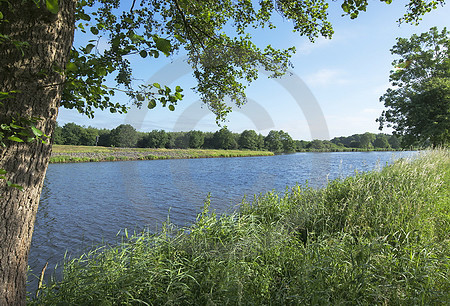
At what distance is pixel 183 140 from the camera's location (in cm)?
5828

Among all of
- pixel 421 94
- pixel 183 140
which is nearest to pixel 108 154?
pixel 183 140

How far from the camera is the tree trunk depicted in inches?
76.5

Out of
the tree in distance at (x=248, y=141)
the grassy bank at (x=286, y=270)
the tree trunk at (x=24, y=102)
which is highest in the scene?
the tree in distance at (x=248, y=141)

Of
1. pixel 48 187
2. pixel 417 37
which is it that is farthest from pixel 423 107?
pixel 48 187

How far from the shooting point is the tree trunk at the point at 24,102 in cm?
194

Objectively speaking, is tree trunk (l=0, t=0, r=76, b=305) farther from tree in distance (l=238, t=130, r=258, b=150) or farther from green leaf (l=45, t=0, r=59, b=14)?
tree in distance (l=238, t=130, r=258, b=150)

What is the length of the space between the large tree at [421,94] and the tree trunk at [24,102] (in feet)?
73.1

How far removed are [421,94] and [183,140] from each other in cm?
4586

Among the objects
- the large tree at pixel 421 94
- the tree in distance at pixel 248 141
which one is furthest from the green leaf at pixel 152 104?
the tree in distance at pixel 248 141

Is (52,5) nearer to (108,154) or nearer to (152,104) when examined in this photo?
(152,104)

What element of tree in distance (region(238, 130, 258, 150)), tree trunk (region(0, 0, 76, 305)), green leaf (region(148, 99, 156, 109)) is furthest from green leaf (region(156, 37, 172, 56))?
tree in distance (region(238, 130, 258, 150))

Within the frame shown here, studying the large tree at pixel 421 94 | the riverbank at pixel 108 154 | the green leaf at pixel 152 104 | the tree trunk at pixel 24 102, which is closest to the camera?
the tree trunk at pixel 24 102

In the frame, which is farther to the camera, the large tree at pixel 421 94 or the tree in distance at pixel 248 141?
the tree in distance at pixel 248 141

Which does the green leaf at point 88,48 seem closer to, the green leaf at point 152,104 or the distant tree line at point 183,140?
the green leaf at point 152,104
